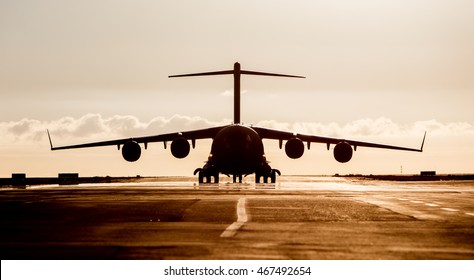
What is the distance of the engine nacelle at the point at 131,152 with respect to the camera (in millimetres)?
47156

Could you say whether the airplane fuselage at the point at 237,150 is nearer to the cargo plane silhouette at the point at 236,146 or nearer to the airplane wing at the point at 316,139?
the cargo plane silhouette at the point at 236,146

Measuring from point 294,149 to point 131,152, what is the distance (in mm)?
9407

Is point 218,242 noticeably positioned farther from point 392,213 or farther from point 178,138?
point 178,138

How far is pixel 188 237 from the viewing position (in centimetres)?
1217

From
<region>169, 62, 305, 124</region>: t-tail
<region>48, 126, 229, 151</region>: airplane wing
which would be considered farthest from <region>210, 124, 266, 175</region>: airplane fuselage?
<region>169, 62, 305, 124</region>: t-tail

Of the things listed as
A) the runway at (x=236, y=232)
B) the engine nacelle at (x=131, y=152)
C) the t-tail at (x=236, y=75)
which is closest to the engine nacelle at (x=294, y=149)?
the engine nacelle at (x=131, y=152)

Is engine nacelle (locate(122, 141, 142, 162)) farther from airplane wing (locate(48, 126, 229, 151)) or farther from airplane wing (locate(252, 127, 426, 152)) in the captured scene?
airplane wing (locate(252, 127, 426, 152))

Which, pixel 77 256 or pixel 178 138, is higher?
pixel 178 138

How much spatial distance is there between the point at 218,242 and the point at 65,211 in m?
8.02

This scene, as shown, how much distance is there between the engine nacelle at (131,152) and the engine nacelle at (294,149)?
855cm

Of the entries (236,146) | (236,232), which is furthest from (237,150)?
(236,232)

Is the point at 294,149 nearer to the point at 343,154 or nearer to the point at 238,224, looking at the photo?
the point at 343,154

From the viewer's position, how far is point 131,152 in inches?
1857
